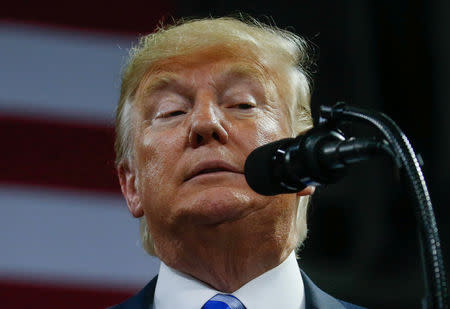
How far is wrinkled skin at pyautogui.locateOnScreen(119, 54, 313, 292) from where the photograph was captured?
1433mm

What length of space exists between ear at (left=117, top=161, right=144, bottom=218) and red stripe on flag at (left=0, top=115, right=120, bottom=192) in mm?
1073

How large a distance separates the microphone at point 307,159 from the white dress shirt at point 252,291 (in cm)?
44

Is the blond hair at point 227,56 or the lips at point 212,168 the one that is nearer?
the lips at point 212,168

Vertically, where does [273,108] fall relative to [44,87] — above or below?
above

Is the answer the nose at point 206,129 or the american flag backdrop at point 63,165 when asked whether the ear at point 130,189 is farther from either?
the american flag backdrop at point 63,165

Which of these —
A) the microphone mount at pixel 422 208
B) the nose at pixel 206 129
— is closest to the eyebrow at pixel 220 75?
the nose at pixel 206 129

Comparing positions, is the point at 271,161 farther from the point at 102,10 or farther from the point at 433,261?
the point at 102,10

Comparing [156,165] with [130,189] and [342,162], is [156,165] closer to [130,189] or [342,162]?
[130,189]

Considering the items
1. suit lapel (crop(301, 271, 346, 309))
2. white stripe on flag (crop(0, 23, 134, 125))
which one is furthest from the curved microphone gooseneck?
white stripe on flag (crop(0, 23, 134, 125))

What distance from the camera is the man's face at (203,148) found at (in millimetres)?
1429

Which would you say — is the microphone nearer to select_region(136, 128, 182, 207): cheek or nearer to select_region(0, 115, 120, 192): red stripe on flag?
select_region(136, 128, 182, 207): cheek

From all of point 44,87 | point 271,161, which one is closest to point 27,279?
point 44,87

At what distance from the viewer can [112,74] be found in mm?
3088

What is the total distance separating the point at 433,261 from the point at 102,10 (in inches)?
96.5
